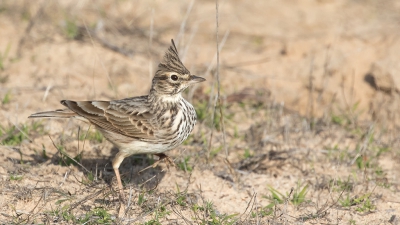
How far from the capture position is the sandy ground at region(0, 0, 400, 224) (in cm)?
537

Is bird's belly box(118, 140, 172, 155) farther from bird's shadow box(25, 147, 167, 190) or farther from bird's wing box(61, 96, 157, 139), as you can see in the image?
bird's shadow box(25, 147, 167, 190)

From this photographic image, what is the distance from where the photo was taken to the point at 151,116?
17.8 feet

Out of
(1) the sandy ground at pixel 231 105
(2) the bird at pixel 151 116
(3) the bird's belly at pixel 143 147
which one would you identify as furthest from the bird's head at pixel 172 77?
(1) the sandy ground at pixel 231 105

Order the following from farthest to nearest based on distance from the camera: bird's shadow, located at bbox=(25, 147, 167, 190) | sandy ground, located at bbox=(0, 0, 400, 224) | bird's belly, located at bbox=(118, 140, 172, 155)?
bird's shadow, located at bbox=(25, 147, 167, 190) < sandy ground, located at bbox=(0, 0, 400, 224) < bird's belly, located at bbox=(118, 140, 172, 155)

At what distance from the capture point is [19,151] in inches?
236

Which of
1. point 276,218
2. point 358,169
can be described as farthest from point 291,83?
point 276,218

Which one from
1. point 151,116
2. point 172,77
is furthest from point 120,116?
point 172,77

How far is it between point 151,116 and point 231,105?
2142 millimetres

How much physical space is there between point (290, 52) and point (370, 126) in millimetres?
2118

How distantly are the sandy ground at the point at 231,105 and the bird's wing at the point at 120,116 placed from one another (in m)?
0.46

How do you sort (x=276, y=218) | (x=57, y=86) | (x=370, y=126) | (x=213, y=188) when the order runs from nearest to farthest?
(x=276, y=218) < (x=213, y=188) < (x=370, y=126) < (x=57, y=86)

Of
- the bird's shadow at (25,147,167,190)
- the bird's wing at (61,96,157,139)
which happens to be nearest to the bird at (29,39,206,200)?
the bird's wing at (61,96,157,139)

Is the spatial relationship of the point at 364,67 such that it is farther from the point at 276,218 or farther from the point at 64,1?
the point at 64,1

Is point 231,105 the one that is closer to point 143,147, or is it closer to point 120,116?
point 120,116
